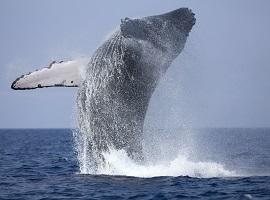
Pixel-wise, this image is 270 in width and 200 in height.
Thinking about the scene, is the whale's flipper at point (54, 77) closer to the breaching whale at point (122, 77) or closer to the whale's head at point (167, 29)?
the breaching whale at point (122, 77)

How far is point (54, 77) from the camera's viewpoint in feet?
42.5

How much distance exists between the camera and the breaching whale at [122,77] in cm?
1180

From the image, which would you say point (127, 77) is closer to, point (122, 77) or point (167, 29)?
point (122, 77)

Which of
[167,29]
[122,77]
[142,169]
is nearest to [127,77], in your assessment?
[122,77]

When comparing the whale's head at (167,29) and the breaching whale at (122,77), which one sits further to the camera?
the breaching whale at (122,77)

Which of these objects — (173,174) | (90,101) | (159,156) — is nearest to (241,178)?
(173,174)

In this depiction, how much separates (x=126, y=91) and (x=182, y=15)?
2.06 m

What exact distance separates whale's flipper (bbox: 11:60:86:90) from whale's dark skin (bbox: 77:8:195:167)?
0.36 meters

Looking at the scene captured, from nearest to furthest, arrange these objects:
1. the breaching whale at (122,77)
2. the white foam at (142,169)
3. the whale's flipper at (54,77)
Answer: the breaching whale at (122,77) → the whale's flipper at (54,77) → the white foam at (142,169)

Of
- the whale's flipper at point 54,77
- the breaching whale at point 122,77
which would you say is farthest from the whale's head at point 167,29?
the whale's flipper at point 54,77

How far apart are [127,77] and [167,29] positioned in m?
1.35

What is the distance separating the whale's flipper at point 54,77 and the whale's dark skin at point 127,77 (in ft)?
1.19

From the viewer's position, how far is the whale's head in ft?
38.4

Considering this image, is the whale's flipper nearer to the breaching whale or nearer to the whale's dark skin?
the breaching whale
